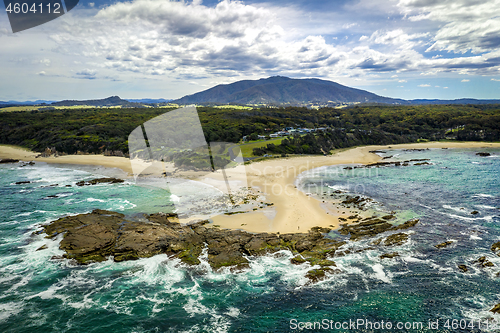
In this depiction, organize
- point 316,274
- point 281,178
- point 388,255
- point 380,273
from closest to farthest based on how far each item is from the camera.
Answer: point 316,274 → point 380,273 → point 388,255 → point 281,178

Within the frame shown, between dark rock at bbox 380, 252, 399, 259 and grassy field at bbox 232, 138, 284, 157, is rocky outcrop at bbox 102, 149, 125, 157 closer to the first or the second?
grassy field at bbox 232, 138, 284, 157

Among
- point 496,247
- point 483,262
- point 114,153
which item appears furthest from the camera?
point 114,153

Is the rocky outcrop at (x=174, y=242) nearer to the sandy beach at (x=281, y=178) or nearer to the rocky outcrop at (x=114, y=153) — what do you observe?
the sandy beach at (x=281, y=178)

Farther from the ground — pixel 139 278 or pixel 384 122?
pixel 384 122

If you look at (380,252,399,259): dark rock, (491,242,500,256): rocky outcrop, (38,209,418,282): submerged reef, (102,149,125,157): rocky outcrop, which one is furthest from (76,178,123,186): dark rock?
(491,242,500,256): rocky outcrop

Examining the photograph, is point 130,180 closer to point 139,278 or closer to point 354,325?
point 139,278

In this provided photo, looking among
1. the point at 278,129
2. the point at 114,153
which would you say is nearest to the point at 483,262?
the point at 114,153

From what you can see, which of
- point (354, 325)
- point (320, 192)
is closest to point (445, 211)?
point (320, 192)

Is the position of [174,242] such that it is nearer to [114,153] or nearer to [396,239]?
[396,239]
